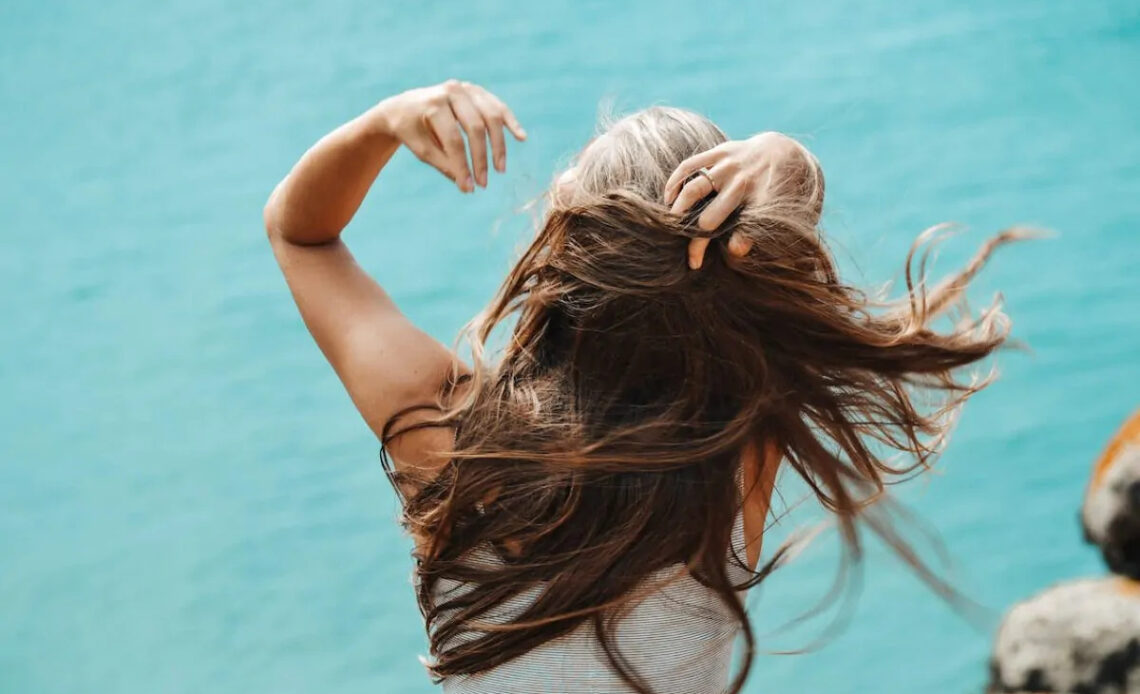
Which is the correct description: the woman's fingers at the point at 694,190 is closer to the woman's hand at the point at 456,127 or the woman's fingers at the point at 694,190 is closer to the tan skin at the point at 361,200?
the tan skin at the point at 361,200

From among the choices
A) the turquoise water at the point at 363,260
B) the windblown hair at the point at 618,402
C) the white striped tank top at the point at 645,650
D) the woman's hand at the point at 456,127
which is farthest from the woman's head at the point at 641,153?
the turquoise water at the point at 363,260

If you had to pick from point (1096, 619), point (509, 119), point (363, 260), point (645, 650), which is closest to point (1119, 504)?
point (1096, 619)

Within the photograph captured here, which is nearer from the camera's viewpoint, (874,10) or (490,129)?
(490,129)

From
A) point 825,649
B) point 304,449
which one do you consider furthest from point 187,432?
point 825,649

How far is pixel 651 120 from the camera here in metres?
1.24

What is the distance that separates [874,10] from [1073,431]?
1.59m

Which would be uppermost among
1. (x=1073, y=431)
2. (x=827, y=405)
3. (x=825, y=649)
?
(x=827, y=405)

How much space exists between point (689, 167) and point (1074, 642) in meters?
0.66

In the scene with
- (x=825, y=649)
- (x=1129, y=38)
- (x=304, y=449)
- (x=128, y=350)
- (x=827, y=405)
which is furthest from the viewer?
(x=1129, y=38)

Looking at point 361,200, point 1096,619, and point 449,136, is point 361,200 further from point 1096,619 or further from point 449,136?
point 1096,619

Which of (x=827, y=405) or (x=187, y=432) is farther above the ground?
(x=827, y=405)

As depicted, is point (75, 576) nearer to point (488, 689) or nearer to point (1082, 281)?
point (488, 689)

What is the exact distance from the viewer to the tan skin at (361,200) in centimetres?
110

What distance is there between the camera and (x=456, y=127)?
1.09 m
